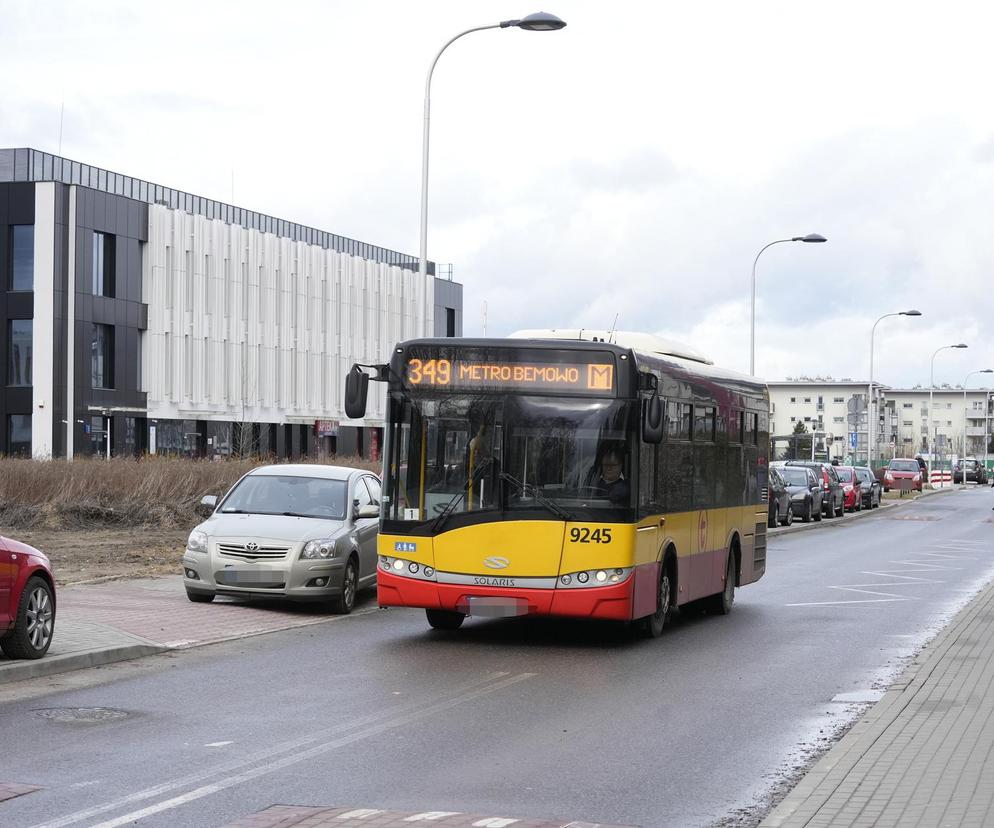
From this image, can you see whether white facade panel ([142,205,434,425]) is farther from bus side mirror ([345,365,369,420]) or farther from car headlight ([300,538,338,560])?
bus side mirror ([345,365,369,420])

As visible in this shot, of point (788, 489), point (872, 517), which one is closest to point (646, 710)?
point (788, 489)

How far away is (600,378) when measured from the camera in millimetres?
14312

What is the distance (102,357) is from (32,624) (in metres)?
56.3

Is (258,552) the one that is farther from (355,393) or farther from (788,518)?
(788,518)

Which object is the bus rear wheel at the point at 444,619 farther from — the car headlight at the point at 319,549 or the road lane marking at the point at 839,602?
the road lane marking at the point at 839,602

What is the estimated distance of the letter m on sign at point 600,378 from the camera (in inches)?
562

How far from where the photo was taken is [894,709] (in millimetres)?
10312

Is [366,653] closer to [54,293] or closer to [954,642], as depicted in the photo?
[954,642]

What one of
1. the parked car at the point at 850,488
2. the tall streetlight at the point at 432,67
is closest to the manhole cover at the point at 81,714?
the tall streetlight at the point at 432,67

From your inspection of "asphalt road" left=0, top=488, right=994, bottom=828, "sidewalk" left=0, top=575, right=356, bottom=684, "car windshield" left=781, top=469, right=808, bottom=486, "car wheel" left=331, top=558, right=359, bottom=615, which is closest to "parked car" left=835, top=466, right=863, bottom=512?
"car windshield" left=781, top=469, right=808, bottom=486

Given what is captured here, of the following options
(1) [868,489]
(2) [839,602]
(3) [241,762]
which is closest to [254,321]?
(1) [868,489]

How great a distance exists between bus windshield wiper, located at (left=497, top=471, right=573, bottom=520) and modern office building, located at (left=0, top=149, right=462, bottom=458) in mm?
47181

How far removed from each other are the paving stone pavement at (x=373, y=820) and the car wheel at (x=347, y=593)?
10.1m

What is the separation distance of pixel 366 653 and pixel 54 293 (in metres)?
54.0
